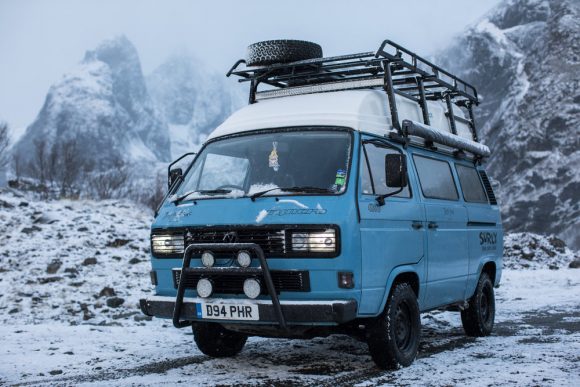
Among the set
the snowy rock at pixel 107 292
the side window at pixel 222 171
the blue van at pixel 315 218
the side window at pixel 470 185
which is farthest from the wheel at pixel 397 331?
the snowy rock at pixel 107 292

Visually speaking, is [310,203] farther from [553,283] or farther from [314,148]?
[553,283]

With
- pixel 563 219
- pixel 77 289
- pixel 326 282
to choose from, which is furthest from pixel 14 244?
pixel 563 219

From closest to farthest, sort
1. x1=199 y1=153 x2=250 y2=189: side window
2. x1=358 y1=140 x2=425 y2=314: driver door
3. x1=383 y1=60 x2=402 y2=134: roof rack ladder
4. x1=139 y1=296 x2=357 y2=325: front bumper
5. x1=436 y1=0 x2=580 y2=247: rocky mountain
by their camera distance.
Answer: x1=139 y1=296 x2=357 y2=325: front bumper, x1=358 y1=140 x2=425 y2=314: driver door, x1=199 y1=153 x2=250 y2=189: side window, x1=383 y1=60 x2=402 y2=134: roof rack ladder, x1=436 y1=0 x2=580 y2=247: rocky mountain

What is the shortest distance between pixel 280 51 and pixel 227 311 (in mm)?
3397

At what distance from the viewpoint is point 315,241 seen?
5652 millimetres

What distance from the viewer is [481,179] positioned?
9.39 m

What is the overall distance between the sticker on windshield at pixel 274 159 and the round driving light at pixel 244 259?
3.35 feet

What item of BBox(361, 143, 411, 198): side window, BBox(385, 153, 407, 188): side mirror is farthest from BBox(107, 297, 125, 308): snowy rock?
BBox(385, 153, 407, 188): side mirror

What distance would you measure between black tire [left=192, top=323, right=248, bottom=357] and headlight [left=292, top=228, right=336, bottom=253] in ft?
5.76

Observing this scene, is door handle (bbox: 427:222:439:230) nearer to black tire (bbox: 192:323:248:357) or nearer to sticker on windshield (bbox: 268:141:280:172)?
sticker on windshield (bbox: 268:141:280:172)

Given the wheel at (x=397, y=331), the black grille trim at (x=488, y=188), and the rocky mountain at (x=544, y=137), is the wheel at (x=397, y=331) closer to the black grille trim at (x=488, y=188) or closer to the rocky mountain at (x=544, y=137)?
the black grille trim at (x=488, y=188)

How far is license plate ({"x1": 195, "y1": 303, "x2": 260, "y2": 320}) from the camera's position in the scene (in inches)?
225

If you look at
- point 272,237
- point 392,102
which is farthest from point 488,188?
point 272,237

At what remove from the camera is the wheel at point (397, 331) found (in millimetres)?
6164
